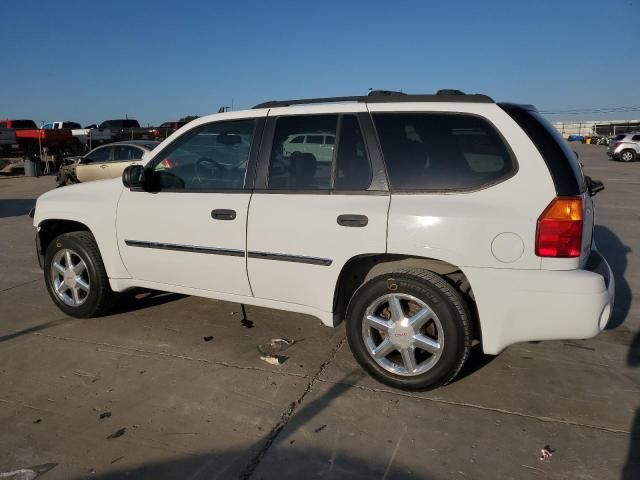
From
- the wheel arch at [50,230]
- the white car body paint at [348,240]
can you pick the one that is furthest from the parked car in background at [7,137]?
the white car body paint at [348,240]

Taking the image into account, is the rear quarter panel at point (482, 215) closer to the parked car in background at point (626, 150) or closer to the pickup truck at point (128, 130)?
the parked car in background at point (626, 150)

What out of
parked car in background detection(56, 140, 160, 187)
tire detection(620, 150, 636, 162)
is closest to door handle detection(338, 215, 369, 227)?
parked car in background detection(56, 140, 160, 187)

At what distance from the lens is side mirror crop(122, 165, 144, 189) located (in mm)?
4016

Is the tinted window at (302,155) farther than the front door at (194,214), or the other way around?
the front door at (194,214)

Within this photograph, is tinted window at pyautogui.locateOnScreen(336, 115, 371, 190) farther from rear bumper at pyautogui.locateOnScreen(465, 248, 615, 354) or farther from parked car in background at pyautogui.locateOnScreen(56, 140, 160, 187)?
parked car in background at pyautogui.locateOnScreen(56, 140, 160, 187)

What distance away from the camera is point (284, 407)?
10.3ft

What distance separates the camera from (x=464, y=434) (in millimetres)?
2861

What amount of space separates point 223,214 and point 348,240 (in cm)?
101

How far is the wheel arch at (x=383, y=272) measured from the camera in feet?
10.7

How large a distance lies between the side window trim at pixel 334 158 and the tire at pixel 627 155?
99.2ft

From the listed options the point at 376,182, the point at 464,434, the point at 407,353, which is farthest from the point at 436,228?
the point at 464,434

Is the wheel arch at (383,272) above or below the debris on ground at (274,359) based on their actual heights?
above

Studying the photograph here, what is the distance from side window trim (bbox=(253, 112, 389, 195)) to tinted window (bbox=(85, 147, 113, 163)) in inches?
524

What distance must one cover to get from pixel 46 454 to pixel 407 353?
2.14m
